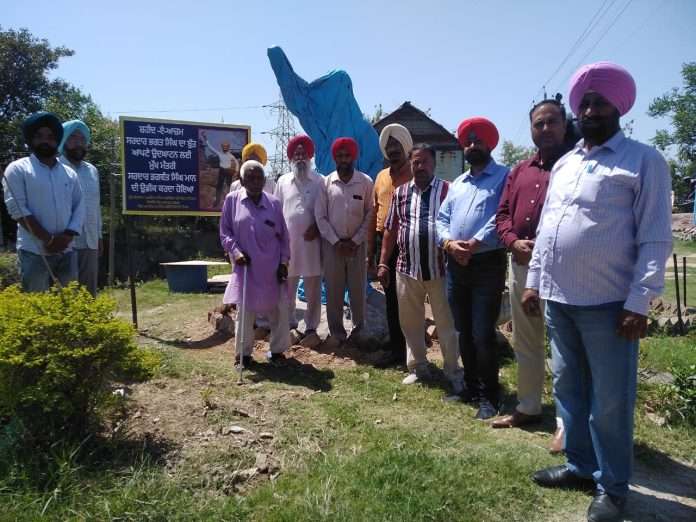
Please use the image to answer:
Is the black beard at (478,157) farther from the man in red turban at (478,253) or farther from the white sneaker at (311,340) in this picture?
the white sneaker at (311,340)

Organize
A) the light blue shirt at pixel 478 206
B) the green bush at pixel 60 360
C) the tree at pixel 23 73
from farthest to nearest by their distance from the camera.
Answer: the tree at pixel 23 73, the light blue shirt at pixel 478 206, the green bush at pixel 60 360

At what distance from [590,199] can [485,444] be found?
169cm

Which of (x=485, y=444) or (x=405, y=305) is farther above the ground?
(x=405, y=305)

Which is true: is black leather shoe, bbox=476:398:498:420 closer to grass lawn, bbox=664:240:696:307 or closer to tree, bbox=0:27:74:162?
grass lawn, bbox=664:240:696:307

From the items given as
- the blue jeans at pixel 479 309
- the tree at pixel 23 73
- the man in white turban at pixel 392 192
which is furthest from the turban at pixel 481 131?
the tree at pixel 23 73

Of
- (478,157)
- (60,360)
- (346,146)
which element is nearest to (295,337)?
(346,146)

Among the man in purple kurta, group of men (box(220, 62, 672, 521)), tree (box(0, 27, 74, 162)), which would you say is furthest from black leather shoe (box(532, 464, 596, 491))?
tree (box(0, 27, 74, 162))

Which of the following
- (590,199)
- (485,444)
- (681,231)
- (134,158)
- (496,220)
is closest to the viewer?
(590,199)

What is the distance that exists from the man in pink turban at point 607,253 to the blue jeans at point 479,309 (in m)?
1.05

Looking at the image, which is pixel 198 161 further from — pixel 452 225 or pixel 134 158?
pixel 452 225

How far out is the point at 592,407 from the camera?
8.27 ft

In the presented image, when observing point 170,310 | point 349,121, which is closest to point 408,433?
point 349,121

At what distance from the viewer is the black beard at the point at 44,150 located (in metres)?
4.05

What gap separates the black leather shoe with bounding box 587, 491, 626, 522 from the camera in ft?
7.91
